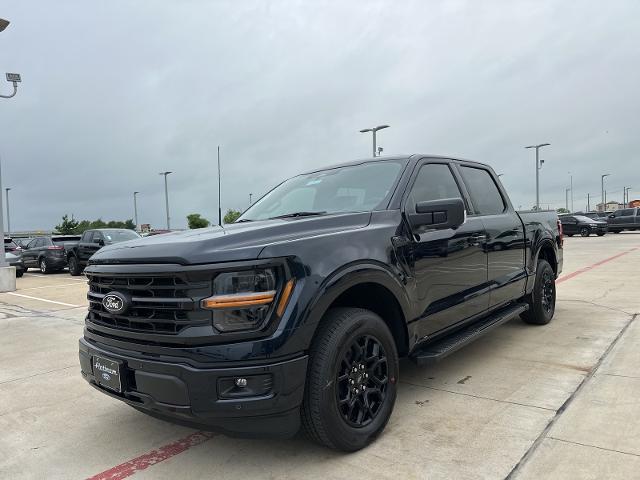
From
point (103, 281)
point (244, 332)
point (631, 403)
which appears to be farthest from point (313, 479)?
point (631, 403)

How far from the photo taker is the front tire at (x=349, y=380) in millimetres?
2654

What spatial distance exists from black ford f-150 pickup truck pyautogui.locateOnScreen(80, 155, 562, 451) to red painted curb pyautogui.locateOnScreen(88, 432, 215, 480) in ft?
1.41

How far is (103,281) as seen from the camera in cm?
304

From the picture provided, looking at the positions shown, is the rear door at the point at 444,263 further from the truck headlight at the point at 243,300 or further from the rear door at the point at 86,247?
the rear door at the point at 86,247

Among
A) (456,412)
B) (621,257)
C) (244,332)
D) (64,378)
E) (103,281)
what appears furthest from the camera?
(621,257)

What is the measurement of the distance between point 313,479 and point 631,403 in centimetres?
237

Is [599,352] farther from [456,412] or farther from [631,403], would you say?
[456,412]

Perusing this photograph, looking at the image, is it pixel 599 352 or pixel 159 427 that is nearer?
pixel 159 427

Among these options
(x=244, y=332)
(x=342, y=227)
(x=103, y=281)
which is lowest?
(x=244, y=332)

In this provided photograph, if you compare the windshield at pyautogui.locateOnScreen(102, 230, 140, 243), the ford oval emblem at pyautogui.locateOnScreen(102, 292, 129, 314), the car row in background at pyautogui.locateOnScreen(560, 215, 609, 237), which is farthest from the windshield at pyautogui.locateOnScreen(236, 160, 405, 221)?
the car row in background at pyautogui.locateOnScreen(560, 215, 609, 237)

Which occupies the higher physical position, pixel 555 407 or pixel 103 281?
pixel 103 281

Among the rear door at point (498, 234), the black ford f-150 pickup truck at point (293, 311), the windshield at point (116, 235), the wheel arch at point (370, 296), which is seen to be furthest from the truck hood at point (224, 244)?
the windshield at point (116, 235)

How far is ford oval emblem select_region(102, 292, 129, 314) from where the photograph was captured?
2.78 metres

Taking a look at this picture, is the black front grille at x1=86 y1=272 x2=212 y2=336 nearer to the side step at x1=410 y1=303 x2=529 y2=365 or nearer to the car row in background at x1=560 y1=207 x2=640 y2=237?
the side step at x1=410 y1=303 x2=529 y2=365
